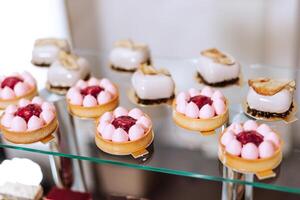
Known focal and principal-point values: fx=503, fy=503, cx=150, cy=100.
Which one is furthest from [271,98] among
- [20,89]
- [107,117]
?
[20,89]

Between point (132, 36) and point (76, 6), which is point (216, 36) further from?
point (76, 6)

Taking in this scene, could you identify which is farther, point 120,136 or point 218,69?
point 218,69

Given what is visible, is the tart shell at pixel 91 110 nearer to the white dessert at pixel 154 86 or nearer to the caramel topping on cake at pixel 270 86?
the white dessert at pixel 154 86

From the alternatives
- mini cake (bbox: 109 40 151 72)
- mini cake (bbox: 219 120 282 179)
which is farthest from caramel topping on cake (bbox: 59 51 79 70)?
mini cake (bbox: 219 120 282 179)

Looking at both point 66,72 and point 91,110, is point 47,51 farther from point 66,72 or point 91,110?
point 91,110

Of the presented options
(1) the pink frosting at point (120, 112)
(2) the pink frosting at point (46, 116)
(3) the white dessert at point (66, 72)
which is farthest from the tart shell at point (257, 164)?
(3) the white dessert at point (66, 72)

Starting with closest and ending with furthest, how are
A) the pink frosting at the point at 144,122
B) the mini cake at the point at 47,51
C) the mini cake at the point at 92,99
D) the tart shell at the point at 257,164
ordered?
the tart shell at the point at 257,164, the pink frosting at the point at 144,122, the mini cake at the point at 92,99, the mini cake at the point at 47,51

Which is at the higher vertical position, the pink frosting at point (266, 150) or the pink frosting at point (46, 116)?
the pink frosting at point (46, 116)
